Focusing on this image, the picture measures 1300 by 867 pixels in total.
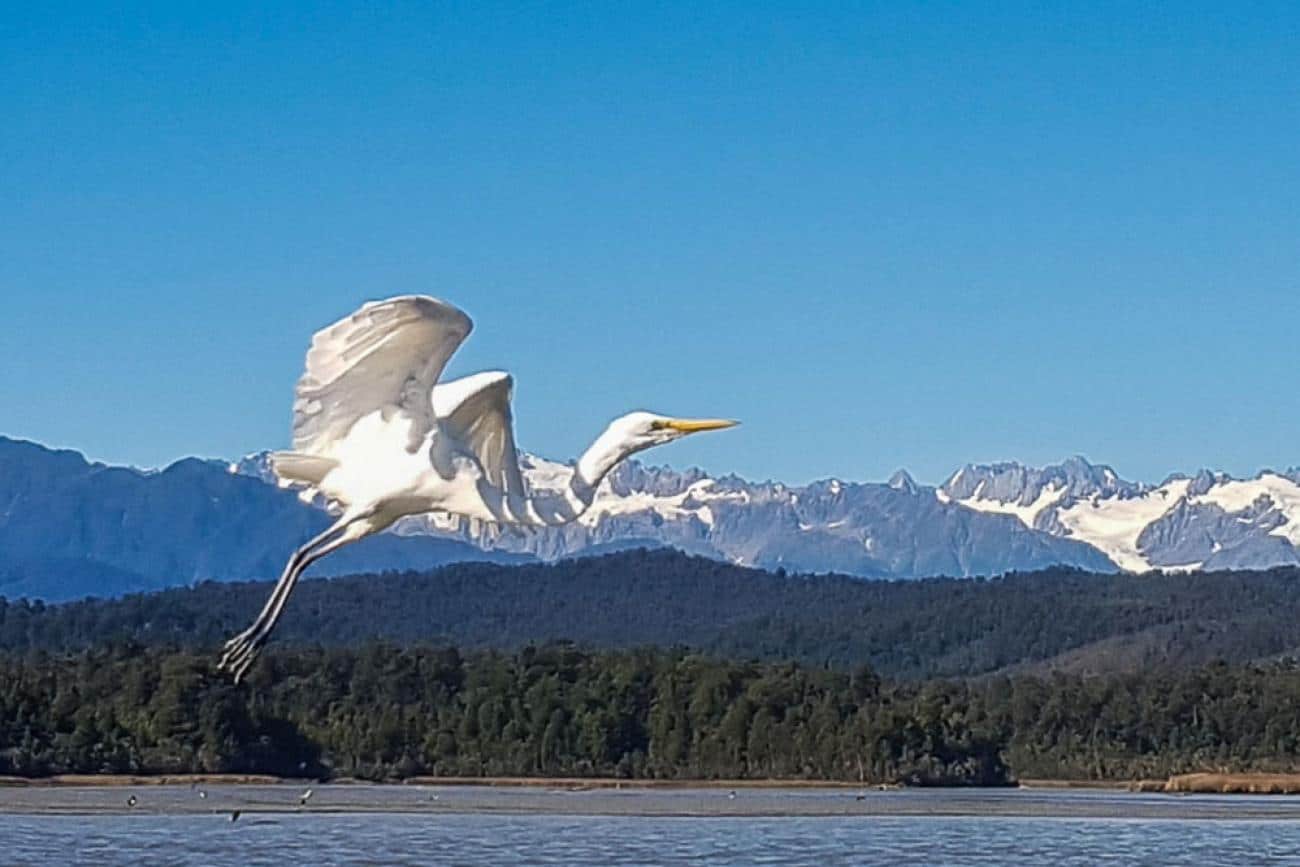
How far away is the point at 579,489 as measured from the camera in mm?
19891

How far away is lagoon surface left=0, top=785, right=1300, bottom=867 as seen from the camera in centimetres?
5338

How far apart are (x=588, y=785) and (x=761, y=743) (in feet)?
32.0

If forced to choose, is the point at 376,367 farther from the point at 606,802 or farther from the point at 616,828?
the point at 606,802

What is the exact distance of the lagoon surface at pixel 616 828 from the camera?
175ft

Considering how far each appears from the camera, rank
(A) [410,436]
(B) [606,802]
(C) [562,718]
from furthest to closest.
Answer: (C) [562,718]
(B) [606,802]
(A) [410,436]

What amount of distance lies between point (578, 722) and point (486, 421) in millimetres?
94786

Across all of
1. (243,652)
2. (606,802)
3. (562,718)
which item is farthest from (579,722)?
(243,652)

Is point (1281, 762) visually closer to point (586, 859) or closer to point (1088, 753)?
point (1088, 753)

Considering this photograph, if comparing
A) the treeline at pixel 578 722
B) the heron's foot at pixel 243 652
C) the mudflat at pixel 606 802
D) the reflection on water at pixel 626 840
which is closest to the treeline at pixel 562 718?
the treeline at pixel 578 722

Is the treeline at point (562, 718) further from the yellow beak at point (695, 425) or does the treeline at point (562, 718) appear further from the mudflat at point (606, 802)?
the yellow beak at point (695, 425)

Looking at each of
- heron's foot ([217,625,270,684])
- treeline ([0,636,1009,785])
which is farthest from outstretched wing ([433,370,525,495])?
treeline ([0,636,1009,785])

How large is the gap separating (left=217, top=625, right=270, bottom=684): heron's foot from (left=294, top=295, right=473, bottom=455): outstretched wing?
2.28 meters

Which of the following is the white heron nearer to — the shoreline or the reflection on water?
the reflection on water

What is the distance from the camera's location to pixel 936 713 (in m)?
116
